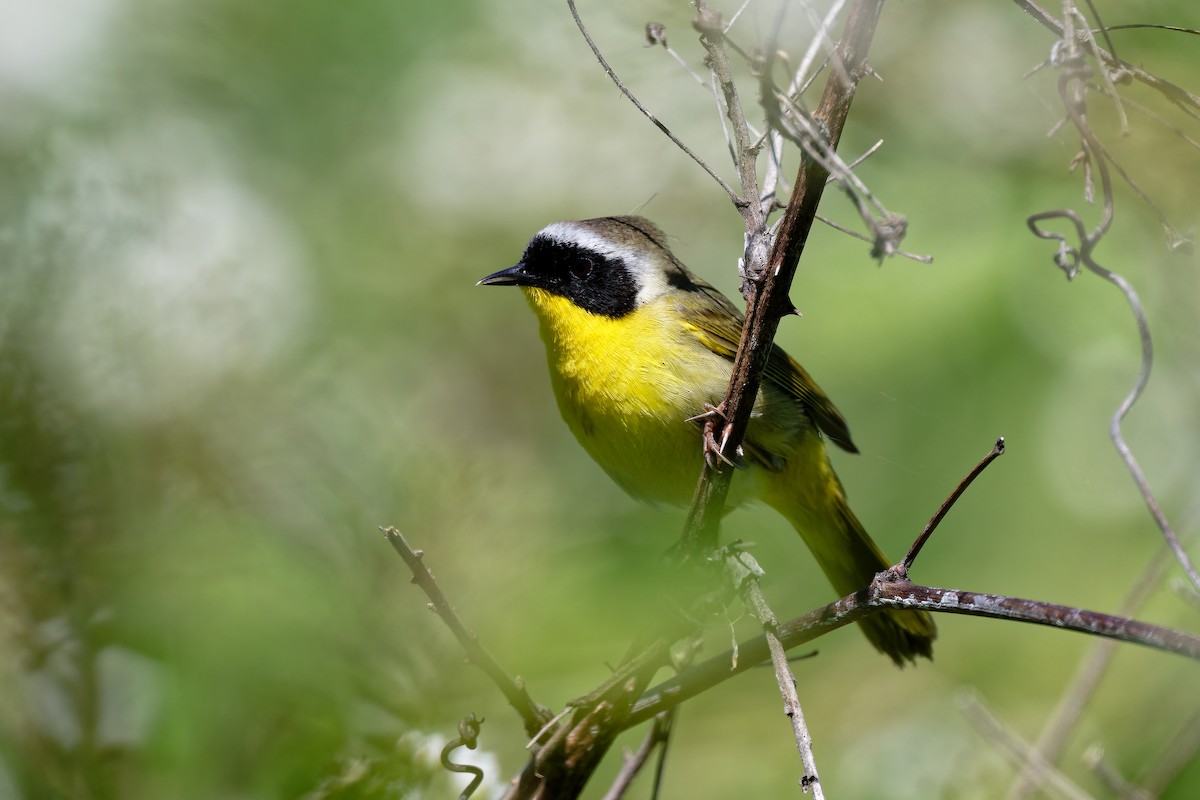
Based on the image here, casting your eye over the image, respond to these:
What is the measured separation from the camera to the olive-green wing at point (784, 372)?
9.82 ft

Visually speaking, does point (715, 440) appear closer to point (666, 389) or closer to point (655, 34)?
point (655, 34)

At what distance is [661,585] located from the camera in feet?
3.73

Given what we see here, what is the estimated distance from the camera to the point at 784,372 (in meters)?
3.01

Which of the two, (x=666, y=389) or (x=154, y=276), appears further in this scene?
(x=154, y=276)

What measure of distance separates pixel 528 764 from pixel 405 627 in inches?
11.6

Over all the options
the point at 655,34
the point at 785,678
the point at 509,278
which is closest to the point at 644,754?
the point at 785,678

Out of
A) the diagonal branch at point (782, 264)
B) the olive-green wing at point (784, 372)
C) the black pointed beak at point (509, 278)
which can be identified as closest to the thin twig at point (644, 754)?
the diagonal branch at point (782, 264)

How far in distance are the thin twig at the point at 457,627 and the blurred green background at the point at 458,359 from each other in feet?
0.36

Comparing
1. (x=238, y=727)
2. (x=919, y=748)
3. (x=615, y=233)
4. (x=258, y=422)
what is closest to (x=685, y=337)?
(x=615, y=233)

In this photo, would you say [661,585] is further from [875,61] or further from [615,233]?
[875,61]

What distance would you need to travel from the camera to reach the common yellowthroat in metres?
2.79

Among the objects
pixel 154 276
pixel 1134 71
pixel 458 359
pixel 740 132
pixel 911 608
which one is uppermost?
pixel 154 276

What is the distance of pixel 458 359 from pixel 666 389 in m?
1.42

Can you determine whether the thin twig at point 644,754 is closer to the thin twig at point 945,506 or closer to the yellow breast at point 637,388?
the thin twig at point 945,506
